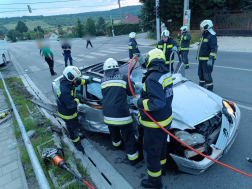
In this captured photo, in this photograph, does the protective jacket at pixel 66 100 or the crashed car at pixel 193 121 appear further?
the protective jacket at pixel 66 100

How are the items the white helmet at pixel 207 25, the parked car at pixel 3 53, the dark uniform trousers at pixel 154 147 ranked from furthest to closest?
1. the parked car at pixel 3 53
2. the white helmet at pixel 207 25
3. the dark uniform trousers at pixel 154 147

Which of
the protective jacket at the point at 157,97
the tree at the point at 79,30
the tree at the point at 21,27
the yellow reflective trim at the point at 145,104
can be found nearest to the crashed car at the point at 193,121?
the protective jacket at the point at 157,97

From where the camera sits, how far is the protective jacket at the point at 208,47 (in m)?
4.83

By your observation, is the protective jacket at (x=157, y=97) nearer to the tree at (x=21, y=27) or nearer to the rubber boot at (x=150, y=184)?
the rubber boot at (x=150, y=184)

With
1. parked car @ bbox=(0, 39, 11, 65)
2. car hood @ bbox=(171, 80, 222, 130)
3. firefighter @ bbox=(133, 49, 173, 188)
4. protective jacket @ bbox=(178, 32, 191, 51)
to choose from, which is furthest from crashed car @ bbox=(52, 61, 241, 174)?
parked car @ bbox=(0, 39, 11, 65)

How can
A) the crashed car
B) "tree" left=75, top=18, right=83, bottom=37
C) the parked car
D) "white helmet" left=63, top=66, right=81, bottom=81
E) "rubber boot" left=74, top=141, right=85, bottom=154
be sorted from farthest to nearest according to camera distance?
the parked car
"tree" left=75, top=18, right=83, bottom=37
"rubber boot" left=74, top=141, right=85, bottom=154
"white helmet" left=63, top=66, right=81, bottom=81
the crashed car

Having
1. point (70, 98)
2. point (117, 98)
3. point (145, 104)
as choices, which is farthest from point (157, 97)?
point (70, 98)

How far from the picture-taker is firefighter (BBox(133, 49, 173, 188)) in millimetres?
2127

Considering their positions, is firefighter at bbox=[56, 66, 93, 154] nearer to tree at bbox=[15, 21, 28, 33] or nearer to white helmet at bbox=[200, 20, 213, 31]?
white helmet at bbox=[200, 20, 213, 31]

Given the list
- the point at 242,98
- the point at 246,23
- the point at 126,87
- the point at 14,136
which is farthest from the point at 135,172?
the point at 246,23

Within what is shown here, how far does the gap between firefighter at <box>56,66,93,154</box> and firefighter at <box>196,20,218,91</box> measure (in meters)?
3.32

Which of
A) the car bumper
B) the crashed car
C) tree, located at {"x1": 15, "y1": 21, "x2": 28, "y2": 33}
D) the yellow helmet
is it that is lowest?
the car bumper

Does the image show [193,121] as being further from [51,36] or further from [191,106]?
[51,36]

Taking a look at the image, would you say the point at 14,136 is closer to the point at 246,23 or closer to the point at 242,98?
the point at 242,98
